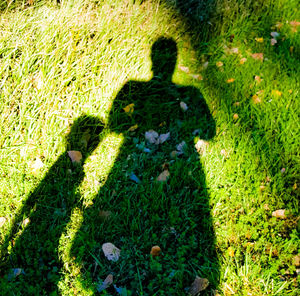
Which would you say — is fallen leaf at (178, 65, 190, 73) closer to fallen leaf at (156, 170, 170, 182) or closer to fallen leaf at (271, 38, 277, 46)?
fallen leaf at (271, 38, 277, 46)

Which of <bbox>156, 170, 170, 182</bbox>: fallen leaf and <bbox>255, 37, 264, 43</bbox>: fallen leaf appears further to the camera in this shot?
<bbox>255, 37, 264, 43</bbox>: fallen leaf

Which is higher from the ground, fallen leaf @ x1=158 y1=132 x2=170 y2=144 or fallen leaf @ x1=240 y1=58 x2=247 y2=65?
fallen leaf @ x1=240 y1=58 x2=247 y2=65

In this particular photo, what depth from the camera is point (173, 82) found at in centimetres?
327

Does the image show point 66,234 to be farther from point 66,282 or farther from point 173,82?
point 173,82

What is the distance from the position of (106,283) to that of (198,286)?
57 cm

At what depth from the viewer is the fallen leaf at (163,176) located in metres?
2.41

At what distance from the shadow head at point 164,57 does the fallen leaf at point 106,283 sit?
6.92 ft

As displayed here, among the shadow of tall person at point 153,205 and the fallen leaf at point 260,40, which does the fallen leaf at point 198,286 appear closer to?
the shadow of tall person at point 153,205

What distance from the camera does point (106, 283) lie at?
1.87 m

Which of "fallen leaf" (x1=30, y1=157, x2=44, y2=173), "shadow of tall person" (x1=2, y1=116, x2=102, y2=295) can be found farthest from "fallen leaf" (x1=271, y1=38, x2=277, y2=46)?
"fallen leaf" (x1=30, y1=157, x2=44, y2=173)

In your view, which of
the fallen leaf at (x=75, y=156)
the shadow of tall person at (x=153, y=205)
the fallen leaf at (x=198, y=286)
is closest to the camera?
the fallen leaf at (x=198, y=286)

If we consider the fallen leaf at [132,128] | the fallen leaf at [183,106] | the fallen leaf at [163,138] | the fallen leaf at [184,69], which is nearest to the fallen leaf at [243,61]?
the fallen leaf at [184,69]

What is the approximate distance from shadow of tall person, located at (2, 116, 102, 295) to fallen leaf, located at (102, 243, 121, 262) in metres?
0.31

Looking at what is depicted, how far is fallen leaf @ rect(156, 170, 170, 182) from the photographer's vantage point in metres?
2.41
